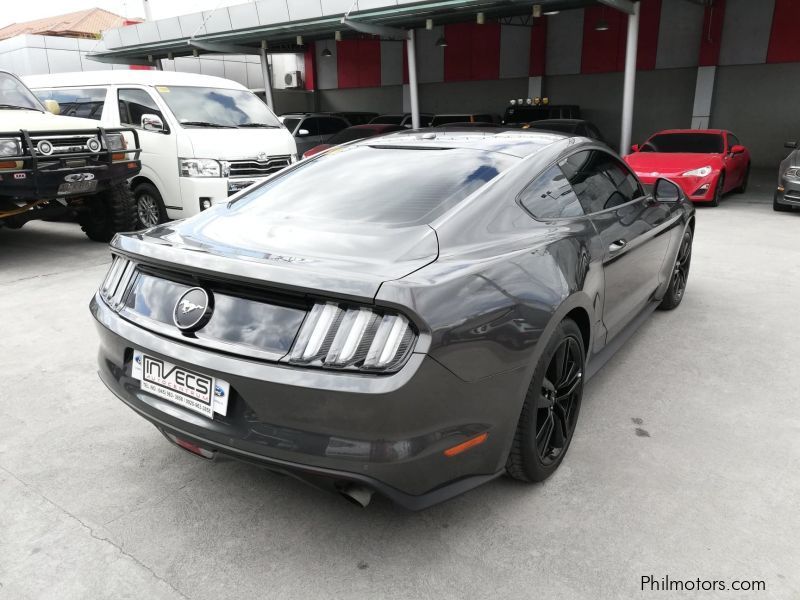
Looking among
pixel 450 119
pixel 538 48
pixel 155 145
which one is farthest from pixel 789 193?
pixel 538 48

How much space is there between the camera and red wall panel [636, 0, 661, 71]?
18.7 m

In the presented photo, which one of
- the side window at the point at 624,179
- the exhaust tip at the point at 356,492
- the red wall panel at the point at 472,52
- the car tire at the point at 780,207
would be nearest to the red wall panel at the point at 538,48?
the red wall panel at the point at 472,52

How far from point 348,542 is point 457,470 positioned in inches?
22.0

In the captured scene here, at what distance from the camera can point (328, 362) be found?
1.94 meters

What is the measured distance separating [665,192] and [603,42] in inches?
712

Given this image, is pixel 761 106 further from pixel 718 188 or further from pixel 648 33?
pixel 718 188

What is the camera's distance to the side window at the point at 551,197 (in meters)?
2.75

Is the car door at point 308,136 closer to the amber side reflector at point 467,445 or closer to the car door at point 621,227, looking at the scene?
the car door at point 621,227

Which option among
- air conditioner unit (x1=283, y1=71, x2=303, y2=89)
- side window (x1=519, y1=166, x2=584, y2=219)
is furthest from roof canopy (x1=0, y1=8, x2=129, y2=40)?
side window (x1=519, y1=166, x2=584, y2=219)

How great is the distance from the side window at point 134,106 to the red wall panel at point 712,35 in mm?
16312

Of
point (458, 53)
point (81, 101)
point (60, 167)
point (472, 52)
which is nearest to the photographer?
point (60, 167)

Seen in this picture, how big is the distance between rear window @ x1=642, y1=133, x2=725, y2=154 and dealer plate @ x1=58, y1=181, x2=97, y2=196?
8921 millimetres

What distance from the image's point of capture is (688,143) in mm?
10914

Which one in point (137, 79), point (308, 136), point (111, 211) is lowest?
point (111, 211)
